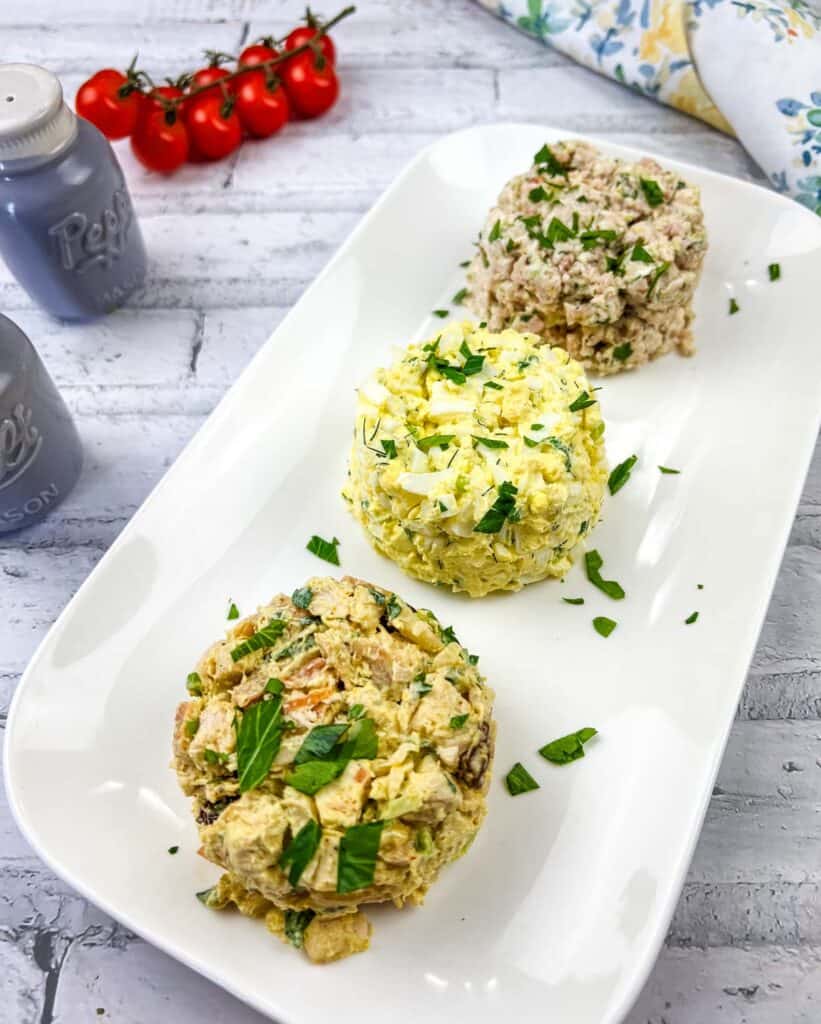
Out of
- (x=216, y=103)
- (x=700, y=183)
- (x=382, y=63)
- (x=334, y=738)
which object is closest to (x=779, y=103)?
(x=700, y=183)

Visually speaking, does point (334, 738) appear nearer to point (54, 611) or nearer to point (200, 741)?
point (200, 741)

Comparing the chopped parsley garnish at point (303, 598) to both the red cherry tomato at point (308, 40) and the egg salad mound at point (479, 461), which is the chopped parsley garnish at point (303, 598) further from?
the red cherry tomato at point (308, 40)

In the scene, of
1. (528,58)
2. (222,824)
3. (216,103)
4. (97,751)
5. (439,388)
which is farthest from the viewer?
(528,58)

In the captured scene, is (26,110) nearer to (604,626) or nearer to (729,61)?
(604,626)

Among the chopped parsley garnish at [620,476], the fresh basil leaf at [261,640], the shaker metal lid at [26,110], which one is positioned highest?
the shaker metal lid at [26,110]

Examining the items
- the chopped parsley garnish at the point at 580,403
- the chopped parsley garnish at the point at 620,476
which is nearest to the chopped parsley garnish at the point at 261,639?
the chopped parsley garnish at the point at 580,403

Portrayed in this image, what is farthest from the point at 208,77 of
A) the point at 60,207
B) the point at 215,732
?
the point at 215,732

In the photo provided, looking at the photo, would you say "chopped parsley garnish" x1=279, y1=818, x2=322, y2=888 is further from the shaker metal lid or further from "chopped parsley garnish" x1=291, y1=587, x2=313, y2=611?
the shaker metal lid
